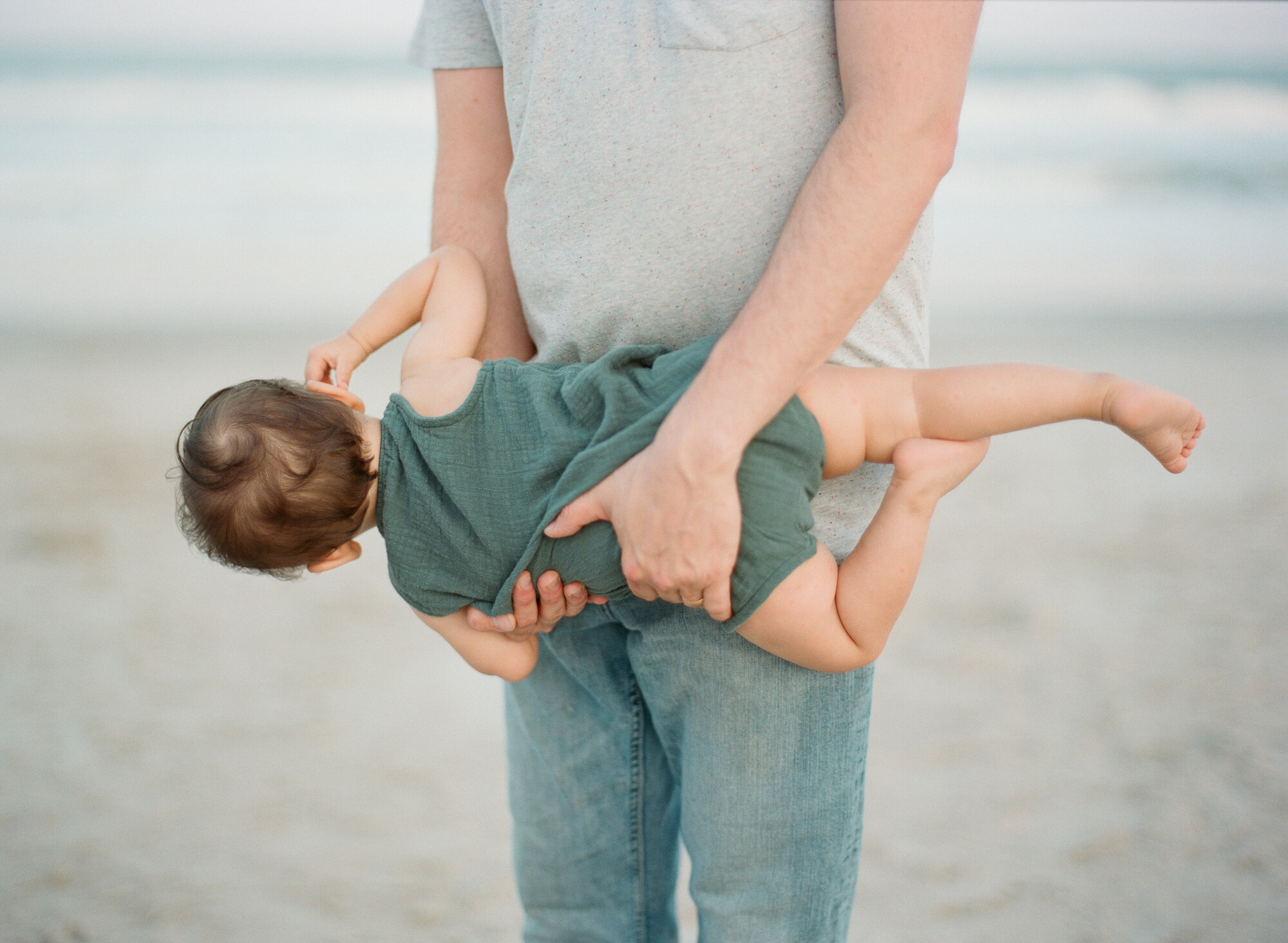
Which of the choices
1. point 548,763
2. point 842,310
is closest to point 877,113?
point 842,310

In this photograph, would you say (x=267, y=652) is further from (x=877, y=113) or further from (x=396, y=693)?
(x=877, y=113)

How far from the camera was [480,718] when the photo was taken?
112 inches

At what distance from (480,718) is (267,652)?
75 centimetres

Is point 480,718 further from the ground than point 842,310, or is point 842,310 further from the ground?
point 842,310

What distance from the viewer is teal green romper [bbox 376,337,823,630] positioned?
3.40ft

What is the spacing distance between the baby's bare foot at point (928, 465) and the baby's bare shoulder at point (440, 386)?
531mm

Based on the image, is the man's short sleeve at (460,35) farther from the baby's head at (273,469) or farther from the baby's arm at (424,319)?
the baby's head at (273,469)

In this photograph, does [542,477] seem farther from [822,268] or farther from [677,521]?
[822,268]

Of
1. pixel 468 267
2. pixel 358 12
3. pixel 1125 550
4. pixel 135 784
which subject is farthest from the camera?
pixel 358 12

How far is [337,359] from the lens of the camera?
138cm

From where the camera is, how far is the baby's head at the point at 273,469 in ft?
3.99

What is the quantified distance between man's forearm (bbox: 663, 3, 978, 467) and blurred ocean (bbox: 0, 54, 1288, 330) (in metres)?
5.40

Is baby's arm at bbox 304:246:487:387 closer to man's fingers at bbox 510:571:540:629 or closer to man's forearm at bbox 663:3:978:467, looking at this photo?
man's fingers at bbox 510:571:540:629

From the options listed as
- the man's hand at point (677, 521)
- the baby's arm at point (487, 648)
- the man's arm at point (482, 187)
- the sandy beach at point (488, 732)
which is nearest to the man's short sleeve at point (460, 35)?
the man's arm at point (482, 187)
